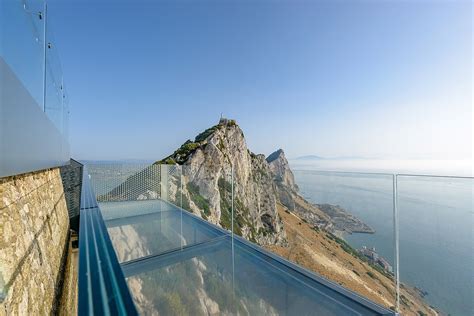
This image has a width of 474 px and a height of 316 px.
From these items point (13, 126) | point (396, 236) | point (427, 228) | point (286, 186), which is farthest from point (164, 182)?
point (427, 228)

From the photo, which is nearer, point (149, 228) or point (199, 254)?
point (199, 254)

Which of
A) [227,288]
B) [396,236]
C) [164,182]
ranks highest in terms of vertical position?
[164,182]

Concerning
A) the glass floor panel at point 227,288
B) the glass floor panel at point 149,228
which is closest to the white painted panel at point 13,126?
the glass floor panel at point 227,288

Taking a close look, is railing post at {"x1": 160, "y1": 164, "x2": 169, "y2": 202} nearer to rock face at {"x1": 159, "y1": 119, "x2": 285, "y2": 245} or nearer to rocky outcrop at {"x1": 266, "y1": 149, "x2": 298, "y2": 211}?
rock face at {"x1": 159, "y1": 119, "x2": 285, "y2": 245}

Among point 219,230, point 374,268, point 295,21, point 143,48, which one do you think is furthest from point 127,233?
point 143,48

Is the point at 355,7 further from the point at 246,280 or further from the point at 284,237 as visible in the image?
the point at 246,280

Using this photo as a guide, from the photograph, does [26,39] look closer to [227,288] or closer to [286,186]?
[227,288]

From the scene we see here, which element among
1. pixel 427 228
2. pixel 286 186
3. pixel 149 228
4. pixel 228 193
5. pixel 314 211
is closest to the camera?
pixel 427 228
